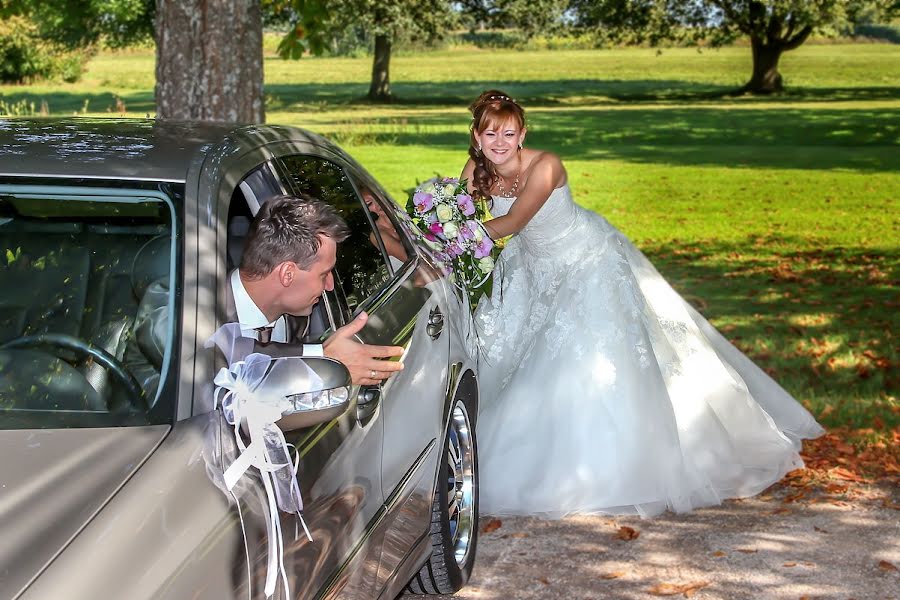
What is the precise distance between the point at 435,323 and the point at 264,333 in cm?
107

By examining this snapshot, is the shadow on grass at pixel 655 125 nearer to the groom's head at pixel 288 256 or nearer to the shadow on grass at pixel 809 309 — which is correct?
the shadow on grass at pixel 809 309

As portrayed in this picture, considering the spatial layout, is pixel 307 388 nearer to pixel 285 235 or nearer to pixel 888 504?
pixel 285 235

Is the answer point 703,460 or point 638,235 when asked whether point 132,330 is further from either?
point 638,235

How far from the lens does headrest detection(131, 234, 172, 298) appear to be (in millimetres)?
3244

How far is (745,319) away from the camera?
11.9 m

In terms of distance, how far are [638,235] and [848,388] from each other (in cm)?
941

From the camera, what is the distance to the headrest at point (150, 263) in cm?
324

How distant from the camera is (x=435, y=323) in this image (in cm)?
456

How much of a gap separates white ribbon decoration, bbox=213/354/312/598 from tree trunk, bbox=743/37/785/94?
51908mm

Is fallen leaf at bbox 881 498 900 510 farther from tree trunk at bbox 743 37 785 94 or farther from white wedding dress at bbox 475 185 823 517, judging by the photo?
tree trunk at bbox 743 37 785 94

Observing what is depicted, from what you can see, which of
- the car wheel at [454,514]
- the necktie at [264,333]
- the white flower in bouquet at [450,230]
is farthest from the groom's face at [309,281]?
the white flower in bouquet at [450,230]

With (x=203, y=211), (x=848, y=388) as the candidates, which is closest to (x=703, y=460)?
(x=848, y=388)

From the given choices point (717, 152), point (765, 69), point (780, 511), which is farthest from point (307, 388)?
point (765, 69)

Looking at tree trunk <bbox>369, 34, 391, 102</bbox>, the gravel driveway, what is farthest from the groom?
tree trunk <bbox>369, 34, 391, 102</bbox>
